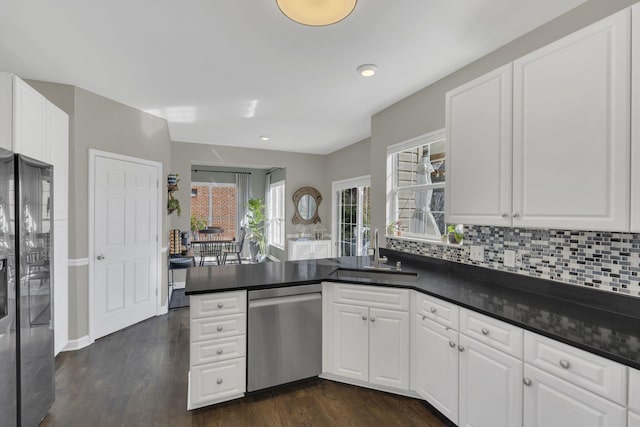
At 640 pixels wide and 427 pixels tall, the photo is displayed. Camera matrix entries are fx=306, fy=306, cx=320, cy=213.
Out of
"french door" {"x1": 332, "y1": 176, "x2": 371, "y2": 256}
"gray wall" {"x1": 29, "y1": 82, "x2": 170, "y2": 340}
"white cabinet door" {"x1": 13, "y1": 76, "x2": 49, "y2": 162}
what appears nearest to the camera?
"white cabinet door" {"x1": 13, "y1": 76, "x2": 49, "y2": 162}

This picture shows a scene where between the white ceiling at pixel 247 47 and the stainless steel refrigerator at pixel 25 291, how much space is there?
3.17ft

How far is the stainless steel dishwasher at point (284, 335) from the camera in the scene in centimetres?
217

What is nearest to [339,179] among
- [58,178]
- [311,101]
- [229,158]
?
[229,158]

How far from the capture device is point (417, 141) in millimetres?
2949

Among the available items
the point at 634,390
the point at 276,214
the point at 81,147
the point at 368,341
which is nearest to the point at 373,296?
the point at 368,341

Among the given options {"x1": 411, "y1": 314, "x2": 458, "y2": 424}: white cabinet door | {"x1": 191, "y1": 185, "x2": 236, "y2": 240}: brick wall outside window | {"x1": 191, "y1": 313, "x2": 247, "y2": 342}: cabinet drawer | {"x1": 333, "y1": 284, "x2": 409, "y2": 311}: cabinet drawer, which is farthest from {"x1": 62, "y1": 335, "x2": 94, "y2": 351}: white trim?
{"x1": 191, "y1": 185, "x2": 236, "y2": 240}: brick wall outside window

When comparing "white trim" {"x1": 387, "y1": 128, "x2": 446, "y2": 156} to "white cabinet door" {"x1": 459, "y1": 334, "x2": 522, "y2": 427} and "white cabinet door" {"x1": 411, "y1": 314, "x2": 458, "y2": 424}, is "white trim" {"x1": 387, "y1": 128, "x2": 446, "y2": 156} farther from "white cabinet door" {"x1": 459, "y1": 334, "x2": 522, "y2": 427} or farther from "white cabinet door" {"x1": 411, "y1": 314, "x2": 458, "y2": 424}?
"white cabinet door" {"x1": 459, "y1": 334, "x2": 522, "y2": 427}

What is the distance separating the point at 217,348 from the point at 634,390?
2080mm

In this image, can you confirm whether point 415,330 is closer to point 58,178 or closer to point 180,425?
point 180,425

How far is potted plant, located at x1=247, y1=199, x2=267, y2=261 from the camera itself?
739 centimetres

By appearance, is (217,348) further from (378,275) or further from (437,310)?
(437,310)

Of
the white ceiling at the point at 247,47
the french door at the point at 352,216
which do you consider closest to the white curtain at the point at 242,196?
the french door at the point at 352,216

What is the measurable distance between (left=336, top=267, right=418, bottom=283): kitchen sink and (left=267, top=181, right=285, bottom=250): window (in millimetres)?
4209

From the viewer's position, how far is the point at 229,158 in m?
5.64
